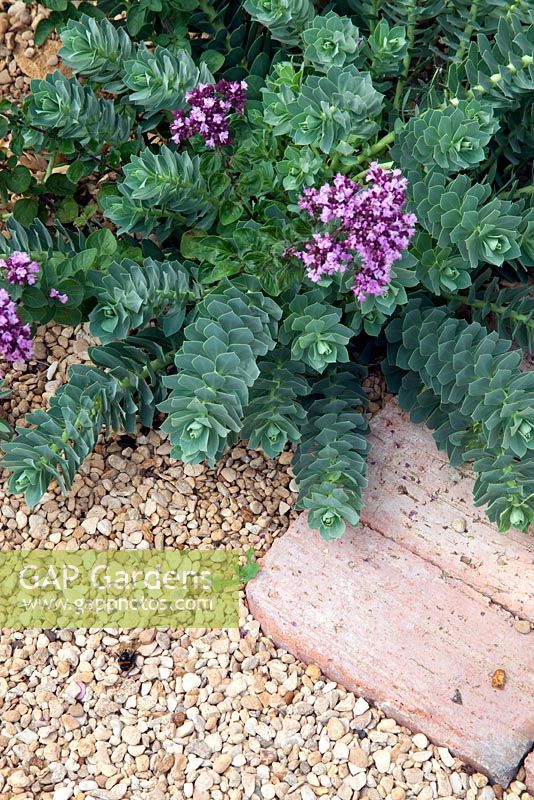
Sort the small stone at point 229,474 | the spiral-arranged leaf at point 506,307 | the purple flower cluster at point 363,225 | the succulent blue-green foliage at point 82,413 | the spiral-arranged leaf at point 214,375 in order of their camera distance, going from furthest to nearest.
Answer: the small stone at point 229,474
the spiral-arranged leaf at point 506,307
the succulent blue-green foliage at point 82,413
the spiral-arranged leaf at point 214,375
the purple flower cluster at point 363,225

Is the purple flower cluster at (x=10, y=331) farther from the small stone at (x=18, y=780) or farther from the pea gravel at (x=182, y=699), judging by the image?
the small stone at (x=18, y=780)

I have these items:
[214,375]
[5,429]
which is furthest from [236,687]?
[5,429]

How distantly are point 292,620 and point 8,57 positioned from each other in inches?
88.9

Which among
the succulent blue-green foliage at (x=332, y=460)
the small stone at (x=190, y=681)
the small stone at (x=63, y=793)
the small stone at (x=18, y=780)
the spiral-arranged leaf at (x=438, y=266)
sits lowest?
the small stone at (x=18, y=780)

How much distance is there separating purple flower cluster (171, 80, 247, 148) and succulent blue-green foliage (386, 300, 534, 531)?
67 centimetres

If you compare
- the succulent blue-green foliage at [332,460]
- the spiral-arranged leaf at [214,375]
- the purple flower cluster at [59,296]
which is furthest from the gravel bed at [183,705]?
the purple flower cluster at [59,296]

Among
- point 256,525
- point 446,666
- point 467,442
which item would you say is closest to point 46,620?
point 256,525

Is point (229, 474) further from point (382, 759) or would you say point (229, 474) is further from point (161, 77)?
point (161, 77)

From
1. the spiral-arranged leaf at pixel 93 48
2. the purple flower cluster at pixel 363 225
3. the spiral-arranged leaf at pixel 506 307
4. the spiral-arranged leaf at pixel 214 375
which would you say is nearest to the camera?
the purple flower cluster at pixel 363 225

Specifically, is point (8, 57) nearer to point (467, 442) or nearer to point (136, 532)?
point (136, 532)

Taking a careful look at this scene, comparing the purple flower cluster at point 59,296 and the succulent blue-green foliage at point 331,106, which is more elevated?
the succulent blue-green foliage at point 331,106

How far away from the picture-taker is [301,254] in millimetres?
2293

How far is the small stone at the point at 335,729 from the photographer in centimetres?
242

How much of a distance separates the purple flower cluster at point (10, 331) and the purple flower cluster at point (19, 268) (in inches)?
2.9
